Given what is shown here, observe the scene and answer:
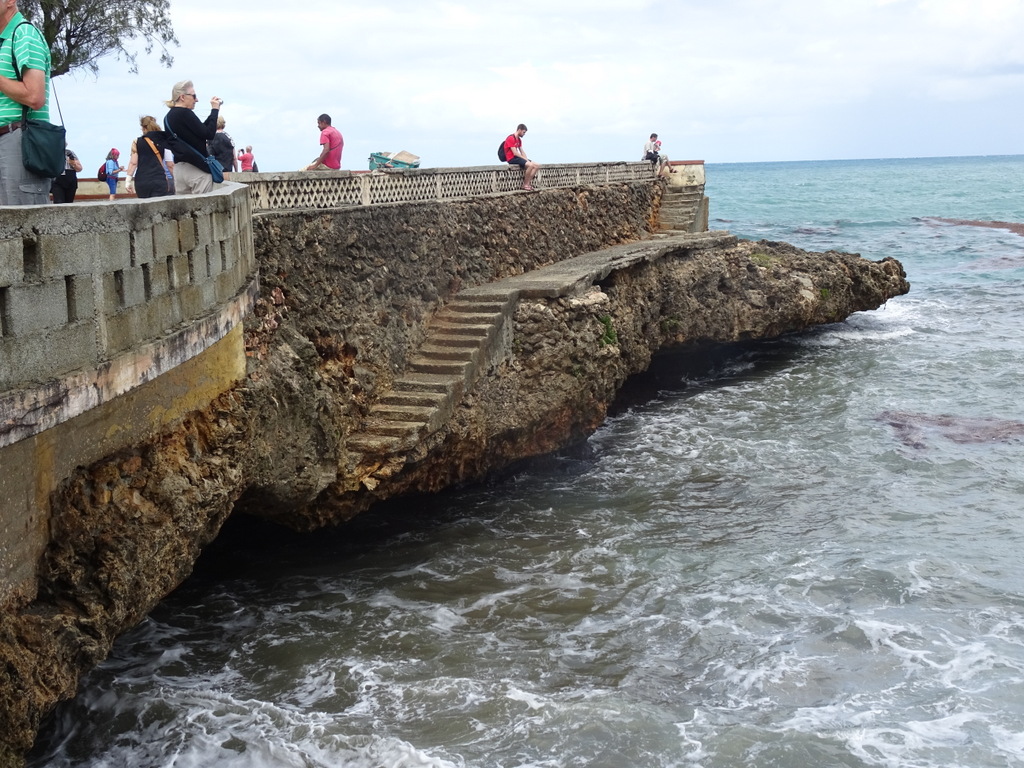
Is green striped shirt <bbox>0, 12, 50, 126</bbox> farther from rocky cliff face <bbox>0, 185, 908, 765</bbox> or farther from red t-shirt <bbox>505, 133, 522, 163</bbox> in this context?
red t-shirt <bbox>505, 133, 522, 163</bbox>

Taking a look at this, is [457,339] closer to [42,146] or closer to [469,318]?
[469,318]

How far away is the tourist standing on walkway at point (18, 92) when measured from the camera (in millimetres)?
5988

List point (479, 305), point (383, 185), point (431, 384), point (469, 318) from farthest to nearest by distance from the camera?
point (479, 305) < point (469, 318) < point (383, 185) < point (431, 384)

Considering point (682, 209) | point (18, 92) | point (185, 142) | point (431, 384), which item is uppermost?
point (18, 92)

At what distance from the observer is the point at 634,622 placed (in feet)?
30.9

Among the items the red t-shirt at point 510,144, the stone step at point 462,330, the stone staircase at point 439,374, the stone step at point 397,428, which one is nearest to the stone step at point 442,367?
the stone staircase at point 439,374

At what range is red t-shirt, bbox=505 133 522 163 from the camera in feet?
56.6

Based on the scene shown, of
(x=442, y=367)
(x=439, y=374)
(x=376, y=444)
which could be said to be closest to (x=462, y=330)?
(x=442, y=367)

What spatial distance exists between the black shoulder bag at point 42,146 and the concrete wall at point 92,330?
52cm

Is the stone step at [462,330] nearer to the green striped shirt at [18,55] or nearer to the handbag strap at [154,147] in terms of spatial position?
the handbag strap at [154,147]

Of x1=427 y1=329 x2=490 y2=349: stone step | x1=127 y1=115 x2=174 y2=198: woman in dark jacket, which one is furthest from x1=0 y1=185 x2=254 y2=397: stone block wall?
x1=427 y1=329 x2=490 y2=349: stone step

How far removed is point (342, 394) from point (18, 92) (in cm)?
547

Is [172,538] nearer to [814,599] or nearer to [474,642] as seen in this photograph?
[474,642]

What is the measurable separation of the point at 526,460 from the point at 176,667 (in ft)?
20.7
